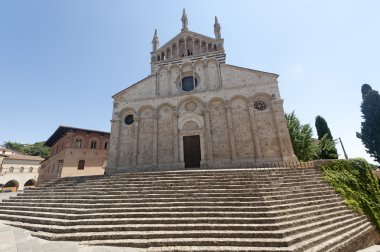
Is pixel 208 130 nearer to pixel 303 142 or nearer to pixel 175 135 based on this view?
pixel 175 135

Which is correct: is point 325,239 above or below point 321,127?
below

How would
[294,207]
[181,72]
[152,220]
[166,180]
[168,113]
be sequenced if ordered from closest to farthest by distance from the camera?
A: [152,220] < [294,207] < [166,180] < [168,113] < [181,72]

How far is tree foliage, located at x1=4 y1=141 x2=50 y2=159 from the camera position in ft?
171

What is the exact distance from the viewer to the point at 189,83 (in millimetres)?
17969

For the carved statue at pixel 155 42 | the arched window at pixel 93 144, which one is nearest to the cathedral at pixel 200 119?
the carved statue at pixel 155 42

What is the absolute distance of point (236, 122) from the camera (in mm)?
15383

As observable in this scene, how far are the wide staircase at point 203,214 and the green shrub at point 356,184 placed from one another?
56cm

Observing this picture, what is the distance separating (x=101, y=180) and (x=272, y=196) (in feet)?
30.4

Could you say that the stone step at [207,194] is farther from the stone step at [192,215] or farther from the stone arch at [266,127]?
the stone arch at [266,127]

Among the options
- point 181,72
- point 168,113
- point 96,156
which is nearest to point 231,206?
point 168,113

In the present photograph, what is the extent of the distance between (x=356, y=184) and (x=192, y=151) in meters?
10.6

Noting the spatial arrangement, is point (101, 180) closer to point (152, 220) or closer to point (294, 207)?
point (152, 220)

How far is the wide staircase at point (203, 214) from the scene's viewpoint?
206 inches

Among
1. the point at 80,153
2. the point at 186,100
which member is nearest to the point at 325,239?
the point at 186,100
